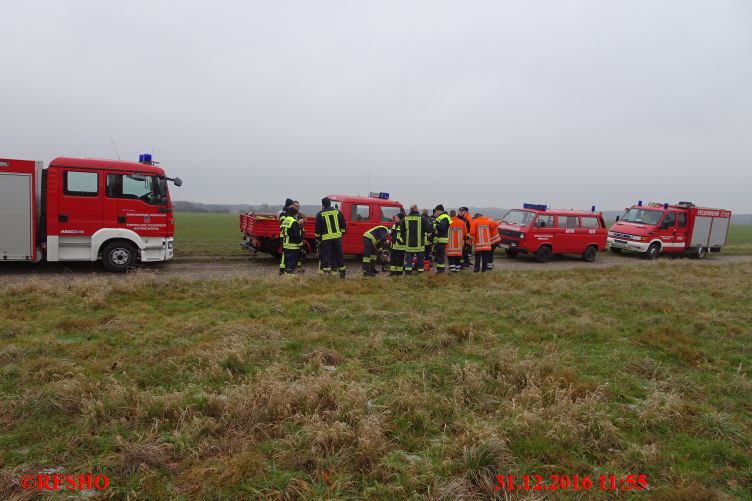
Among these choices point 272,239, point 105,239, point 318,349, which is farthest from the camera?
point 272,239

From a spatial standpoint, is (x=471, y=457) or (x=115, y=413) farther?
(x=115, y=413)

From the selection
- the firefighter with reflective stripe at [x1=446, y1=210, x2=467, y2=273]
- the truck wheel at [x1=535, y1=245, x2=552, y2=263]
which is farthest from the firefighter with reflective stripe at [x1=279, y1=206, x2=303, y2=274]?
the truck wheel at [x1=535, y1=245, x2=552, y2=263]

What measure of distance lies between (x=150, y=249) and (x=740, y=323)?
11.9 m

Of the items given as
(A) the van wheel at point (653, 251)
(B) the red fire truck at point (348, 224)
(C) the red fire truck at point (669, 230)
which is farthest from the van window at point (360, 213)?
(A) the van wheel at point (653, 251)

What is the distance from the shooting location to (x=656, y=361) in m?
5.06

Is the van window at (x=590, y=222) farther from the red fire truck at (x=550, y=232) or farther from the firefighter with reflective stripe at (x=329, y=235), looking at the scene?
the firefighter with reflective stripe at (x=329, y=235)

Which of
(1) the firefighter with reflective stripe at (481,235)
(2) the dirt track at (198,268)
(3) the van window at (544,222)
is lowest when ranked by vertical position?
(2) the dirt track at (198,268)

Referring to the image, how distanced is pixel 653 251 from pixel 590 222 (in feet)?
12.0

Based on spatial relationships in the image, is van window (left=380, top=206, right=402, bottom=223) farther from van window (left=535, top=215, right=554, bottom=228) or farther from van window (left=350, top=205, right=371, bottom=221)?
van window (left=535, top=215, right=554, bottom=228)

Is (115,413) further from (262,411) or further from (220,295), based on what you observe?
(220,295)

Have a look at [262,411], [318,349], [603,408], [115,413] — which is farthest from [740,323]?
[115,413]

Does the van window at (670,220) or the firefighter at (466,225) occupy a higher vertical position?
the van window at (670,220)
